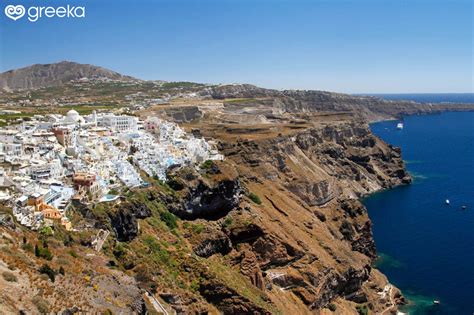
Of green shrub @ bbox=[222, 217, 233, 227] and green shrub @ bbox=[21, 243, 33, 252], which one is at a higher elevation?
green shrub @ bbox=[21, 243, 33, 252]

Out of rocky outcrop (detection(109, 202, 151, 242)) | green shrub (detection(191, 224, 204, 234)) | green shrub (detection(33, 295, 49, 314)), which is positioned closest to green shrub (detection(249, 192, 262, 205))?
green shrub (detection(191, 224, 204, 234))

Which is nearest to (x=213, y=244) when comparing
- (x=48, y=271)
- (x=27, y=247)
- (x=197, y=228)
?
(x=197, y=228)

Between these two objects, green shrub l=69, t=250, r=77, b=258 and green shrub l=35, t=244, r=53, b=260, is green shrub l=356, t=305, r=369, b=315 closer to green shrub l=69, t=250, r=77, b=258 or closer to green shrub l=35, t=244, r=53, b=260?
green shrub l=69, t=250, r=77, b=258

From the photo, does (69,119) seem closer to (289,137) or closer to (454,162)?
(289,137)

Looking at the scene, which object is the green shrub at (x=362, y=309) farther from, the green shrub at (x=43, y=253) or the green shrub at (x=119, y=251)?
the green shrub at (x=43, y=253)

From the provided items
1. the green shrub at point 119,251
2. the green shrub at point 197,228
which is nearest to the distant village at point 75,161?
the green shrub at point 119,251

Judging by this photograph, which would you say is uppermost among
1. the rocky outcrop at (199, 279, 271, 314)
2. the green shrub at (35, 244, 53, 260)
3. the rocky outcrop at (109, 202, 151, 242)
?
the green shrub at (35, 244, 53, 260)
